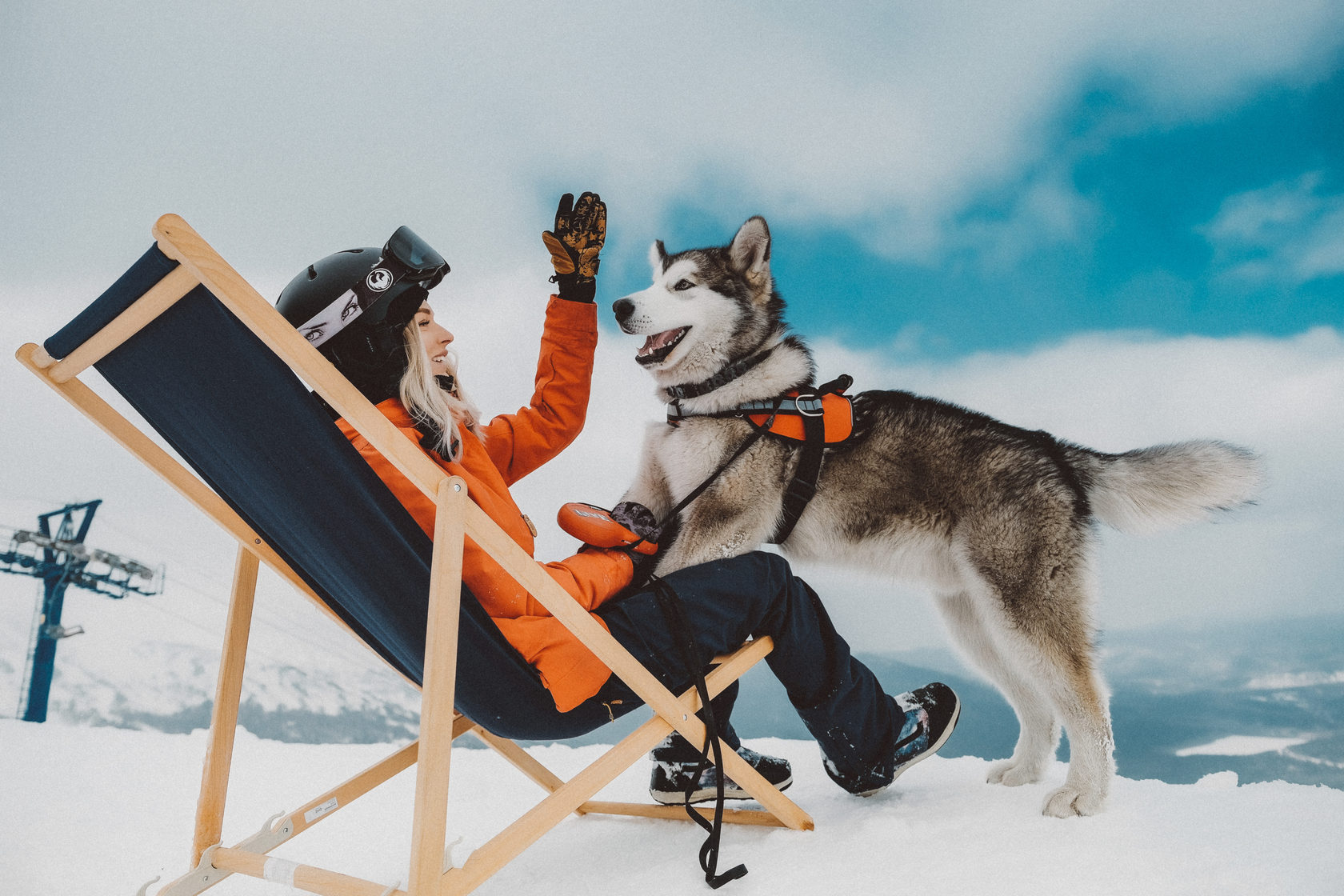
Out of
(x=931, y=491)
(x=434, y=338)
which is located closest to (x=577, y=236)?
(x=434, y=338)

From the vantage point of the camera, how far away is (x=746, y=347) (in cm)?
279

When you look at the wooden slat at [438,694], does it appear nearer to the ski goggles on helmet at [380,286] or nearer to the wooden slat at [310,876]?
the wooden slat at [310,876]

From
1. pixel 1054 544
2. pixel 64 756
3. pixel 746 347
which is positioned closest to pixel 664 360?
pixel 746 347

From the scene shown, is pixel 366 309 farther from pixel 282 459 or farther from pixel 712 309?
pixel 712 309

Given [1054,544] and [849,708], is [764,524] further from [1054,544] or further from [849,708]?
[1054,544]

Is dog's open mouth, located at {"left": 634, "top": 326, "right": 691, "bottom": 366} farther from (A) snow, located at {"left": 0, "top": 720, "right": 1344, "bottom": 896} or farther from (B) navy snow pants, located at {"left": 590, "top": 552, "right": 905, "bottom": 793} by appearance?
(A) snow, located at {"left": 0, "top": 720, "right": 1344, "bottom": 896}

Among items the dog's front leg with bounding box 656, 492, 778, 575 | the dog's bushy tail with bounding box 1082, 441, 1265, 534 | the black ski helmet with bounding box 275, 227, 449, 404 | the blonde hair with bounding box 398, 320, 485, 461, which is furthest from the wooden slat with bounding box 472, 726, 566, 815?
the dog's bushy tail with bounding box 1082, 441, 1265, 534

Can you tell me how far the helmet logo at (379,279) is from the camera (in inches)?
70.2

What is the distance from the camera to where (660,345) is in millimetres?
2738

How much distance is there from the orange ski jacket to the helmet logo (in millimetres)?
252

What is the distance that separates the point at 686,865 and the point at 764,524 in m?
1.01

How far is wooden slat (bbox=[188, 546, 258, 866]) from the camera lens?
1.87m

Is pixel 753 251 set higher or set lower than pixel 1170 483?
higher

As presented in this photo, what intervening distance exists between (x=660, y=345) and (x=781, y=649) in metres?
1.15
